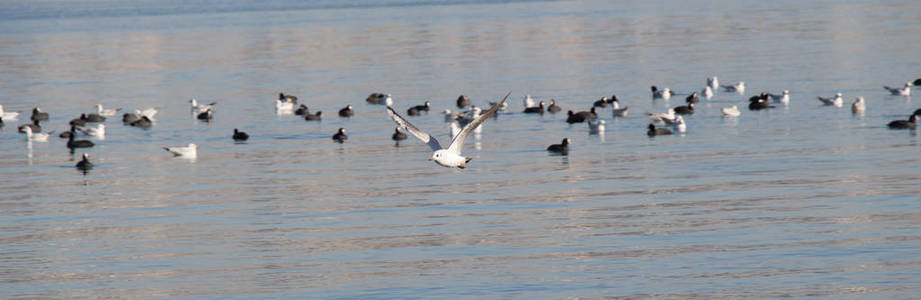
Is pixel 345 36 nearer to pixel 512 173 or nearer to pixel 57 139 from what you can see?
pixel 57 139

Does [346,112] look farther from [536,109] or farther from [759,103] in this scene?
[759,103]

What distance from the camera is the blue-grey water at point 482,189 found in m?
21.1

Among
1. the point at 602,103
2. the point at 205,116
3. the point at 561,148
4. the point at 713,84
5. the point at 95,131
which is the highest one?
the point at 713,84

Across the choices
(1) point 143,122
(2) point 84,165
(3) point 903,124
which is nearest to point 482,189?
(2) point 84,165

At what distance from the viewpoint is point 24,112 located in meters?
50.8

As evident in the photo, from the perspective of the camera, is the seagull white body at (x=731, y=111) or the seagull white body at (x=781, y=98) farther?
the seagull white body at (x=781, y=98)

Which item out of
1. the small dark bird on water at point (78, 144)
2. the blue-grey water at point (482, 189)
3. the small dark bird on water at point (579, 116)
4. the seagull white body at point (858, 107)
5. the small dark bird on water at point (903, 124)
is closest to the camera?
the blue-grey water at point (482, 189)

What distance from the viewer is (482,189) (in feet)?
97.0

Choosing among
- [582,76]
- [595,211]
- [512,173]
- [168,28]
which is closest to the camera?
[595,211]

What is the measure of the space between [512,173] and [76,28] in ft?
297

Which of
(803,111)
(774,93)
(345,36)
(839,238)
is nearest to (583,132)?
(803,111)

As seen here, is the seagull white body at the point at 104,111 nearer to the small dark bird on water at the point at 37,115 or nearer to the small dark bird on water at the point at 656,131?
the small dark bird on water at the point at 37,115

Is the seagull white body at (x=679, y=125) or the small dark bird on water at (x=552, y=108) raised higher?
the small dark bird on water at (x=552, y=108)

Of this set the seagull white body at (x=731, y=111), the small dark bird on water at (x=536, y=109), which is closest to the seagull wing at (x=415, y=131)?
the seagull white body at (x=731, y=111)
